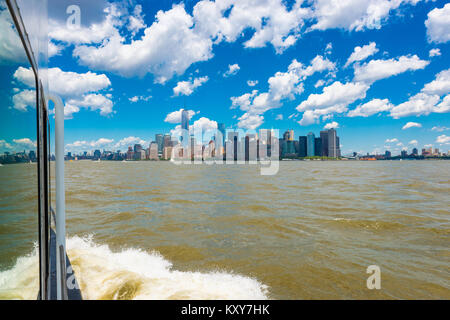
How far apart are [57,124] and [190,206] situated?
951 centimetres

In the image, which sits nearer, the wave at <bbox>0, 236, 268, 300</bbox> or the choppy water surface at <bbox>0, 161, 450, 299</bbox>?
the wave at <bbox>0, 236, 268, 300</bbox>

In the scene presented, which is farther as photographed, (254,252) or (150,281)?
(254,252)

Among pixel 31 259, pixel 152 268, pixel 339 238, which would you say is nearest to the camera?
pixel 31 259

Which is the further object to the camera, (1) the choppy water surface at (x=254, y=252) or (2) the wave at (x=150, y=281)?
(1) the choppy water surface at (x=254, y=252)

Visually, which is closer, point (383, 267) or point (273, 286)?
point (273, 286)

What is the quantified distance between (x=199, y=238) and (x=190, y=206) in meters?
4.39

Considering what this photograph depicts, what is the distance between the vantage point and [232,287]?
4.18 meters
